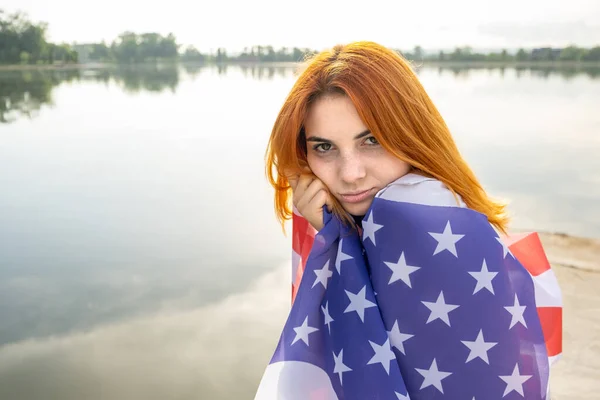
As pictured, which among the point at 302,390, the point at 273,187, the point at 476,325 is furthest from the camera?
the point at 273,187

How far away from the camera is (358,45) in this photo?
4.31 ft

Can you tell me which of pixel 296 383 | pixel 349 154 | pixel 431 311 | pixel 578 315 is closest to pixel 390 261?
pixel 431 311

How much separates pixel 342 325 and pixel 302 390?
0.64 feet

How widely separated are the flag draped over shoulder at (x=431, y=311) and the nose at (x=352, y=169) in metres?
0.08

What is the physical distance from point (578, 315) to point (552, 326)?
6.61ft

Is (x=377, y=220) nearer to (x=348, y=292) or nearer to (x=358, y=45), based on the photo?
(x=348, y=292)

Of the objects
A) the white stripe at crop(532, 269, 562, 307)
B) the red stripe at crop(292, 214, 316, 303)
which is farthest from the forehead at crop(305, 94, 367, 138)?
the white stripe at crop(532, 269, 562, 307)

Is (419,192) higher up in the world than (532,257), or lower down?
higher up

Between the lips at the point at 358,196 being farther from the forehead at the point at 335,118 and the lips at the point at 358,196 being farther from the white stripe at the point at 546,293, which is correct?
the white stripe at the point at 546,293

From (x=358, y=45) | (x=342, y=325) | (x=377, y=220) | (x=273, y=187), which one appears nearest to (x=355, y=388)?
(x=342, y=325)

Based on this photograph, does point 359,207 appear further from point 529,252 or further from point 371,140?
point 529,252

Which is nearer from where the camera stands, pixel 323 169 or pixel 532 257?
pixel 323 169

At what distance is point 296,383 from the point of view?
1.23 metres

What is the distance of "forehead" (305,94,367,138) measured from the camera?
1.21m
